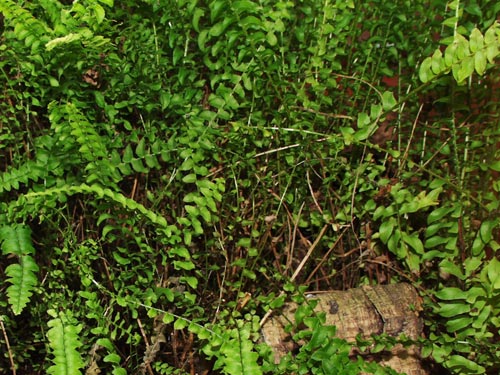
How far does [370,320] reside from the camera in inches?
108

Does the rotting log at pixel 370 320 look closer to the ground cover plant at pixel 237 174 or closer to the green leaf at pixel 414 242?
the ground cover plant at pixel 237 174

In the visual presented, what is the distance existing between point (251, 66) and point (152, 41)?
435 millimetres

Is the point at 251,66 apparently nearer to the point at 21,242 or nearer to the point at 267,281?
the point at 267,281

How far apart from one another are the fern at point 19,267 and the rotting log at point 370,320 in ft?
2.96

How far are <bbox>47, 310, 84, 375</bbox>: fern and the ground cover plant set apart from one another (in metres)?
0.14

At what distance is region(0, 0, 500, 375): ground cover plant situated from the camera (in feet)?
8.42

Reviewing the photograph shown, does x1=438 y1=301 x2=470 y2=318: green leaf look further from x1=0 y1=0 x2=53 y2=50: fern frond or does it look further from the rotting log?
x1=0 y1=0 x2=53 y2=50: fern frond

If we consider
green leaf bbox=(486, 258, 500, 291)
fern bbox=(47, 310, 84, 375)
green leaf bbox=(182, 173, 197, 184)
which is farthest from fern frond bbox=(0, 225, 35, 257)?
green leaf bbox=(486, 258, 500, 291)

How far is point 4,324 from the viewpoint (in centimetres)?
274

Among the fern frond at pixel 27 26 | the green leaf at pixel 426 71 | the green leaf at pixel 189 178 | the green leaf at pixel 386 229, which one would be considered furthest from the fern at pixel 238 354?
the fern frond at pixel 27 26

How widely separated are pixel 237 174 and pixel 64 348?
0.99 metres

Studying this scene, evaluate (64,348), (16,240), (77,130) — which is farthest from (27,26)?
(64,348)

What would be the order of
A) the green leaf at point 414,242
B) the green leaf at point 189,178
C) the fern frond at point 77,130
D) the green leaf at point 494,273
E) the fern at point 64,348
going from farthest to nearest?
the green leaf at point 414,242, the green leaf at point 189,178, the green leaf at point 494,273, the fern frond at point 77,130, the fern at point 64,348

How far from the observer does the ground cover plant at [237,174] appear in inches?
101
